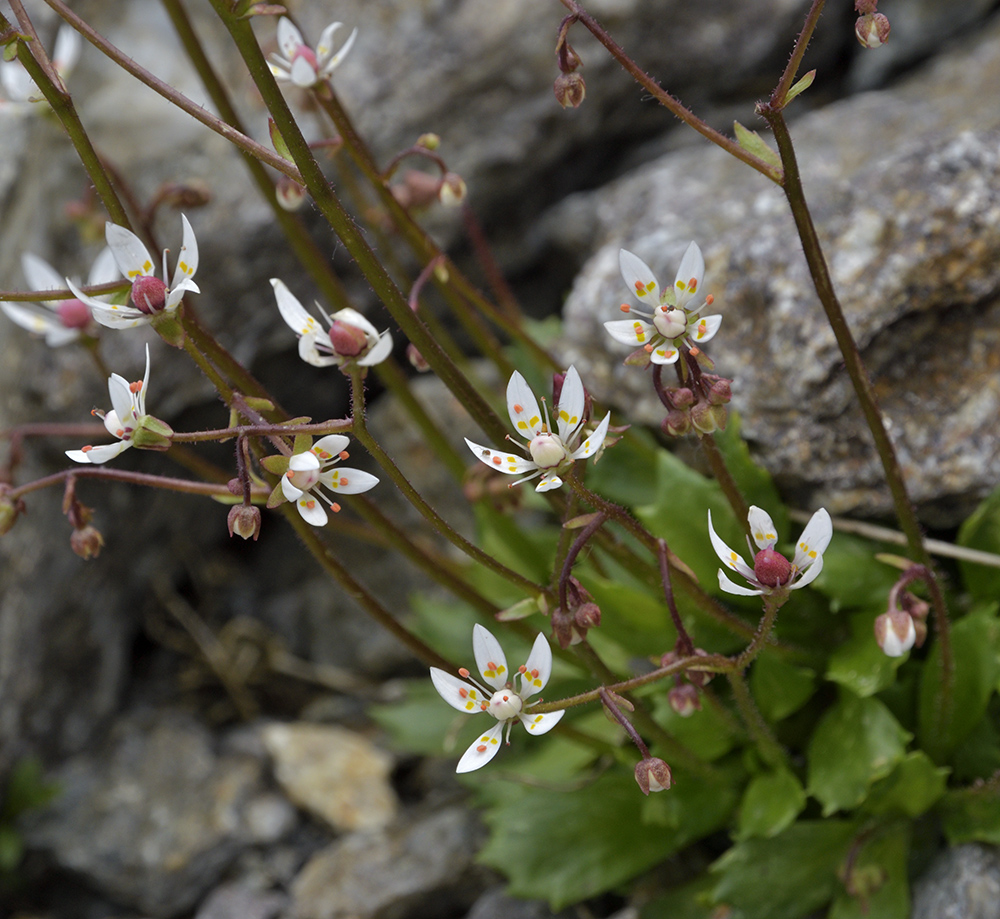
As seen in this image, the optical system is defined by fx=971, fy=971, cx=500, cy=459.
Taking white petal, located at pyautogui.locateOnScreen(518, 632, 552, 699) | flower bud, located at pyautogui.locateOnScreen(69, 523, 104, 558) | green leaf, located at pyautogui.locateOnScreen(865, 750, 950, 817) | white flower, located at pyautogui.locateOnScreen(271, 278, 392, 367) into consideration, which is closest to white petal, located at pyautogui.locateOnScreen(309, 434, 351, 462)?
white flower, located at pyautogui.locateOnScreen(271, 278, 392, 367)

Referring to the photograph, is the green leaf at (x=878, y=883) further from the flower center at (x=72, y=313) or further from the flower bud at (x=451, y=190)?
the flower center at (x=72, y=313)

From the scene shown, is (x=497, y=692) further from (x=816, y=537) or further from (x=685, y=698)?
(x=816, y=537)

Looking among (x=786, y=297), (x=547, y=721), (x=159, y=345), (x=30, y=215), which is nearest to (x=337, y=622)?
(x=159, y=345)

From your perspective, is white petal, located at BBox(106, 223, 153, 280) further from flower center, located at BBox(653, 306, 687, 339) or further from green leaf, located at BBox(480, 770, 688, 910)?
green leaf, located at BBox(480, 770, 688, 910)

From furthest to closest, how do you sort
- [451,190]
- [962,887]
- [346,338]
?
[451,190]
[962,887]
[346,338]

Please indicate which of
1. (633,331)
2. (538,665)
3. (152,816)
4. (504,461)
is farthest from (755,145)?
(152,816)
